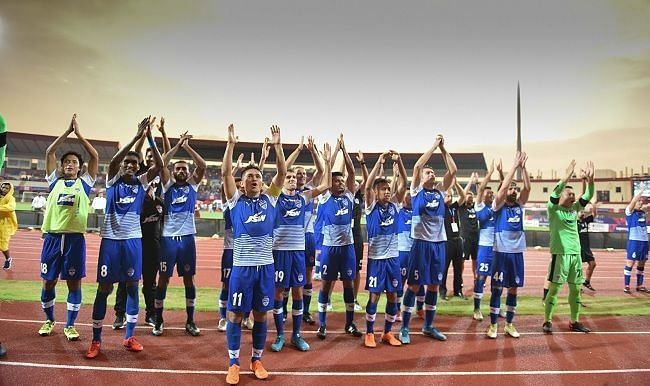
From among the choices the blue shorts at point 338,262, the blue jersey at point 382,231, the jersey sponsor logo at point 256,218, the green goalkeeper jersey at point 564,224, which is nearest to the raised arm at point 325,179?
the blue jersey at point 382,231

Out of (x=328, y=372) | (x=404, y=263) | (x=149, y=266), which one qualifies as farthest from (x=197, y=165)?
(x=404, y=263)

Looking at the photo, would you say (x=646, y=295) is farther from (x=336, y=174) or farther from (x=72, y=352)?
(x=72, y=352)

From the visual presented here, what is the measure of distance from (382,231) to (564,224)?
136 inches

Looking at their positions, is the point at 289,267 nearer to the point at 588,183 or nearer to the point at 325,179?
the point at 325,179

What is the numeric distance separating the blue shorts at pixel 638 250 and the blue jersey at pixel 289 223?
9.39 metres

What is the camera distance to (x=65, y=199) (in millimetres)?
5168

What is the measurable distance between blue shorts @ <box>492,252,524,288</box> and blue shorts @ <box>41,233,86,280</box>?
5.93 metres

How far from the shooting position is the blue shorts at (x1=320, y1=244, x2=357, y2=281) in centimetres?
578

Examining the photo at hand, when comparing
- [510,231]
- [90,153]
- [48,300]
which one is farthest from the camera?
[510,231]

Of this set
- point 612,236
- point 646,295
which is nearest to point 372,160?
point 612,236

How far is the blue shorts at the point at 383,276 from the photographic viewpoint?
18.0 ft

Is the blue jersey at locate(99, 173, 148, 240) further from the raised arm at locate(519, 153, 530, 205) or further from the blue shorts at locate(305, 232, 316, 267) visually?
the raised arm at locate(519, 153, 530, 205)

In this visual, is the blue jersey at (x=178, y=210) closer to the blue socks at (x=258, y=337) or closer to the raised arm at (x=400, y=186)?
the blue socks at (x=258, y=337)

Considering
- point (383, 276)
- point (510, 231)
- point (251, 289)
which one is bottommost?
point (383, 276)
